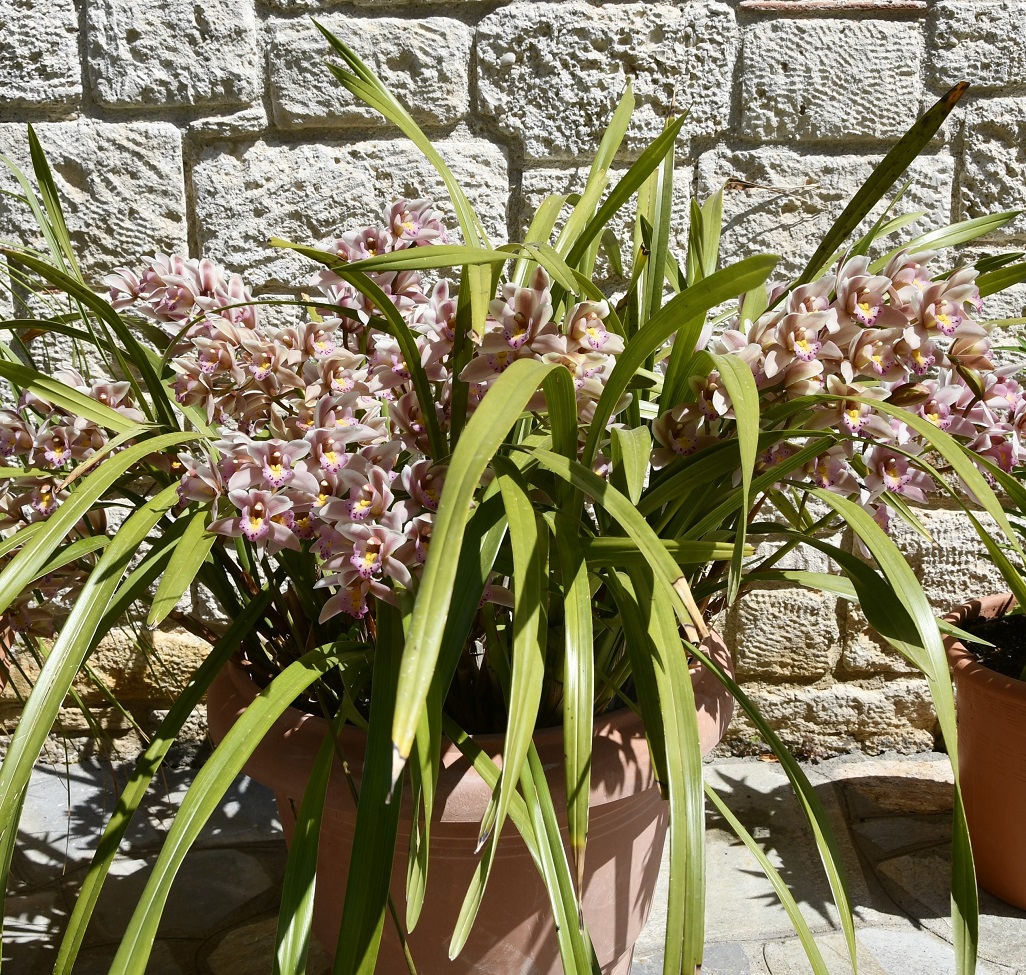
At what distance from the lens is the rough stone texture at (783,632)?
6.41 ft

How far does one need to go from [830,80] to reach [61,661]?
164 centimetres

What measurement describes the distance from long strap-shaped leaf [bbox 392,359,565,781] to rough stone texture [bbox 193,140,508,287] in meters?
1.19

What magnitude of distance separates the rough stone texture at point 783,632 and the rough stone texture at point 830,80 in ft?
2.98

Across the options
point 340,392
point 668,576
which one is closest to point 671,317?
point 668,576

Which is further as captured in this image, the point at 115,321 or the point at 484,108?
the point at 484,108

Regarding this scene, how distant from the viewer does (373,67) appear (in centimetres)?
173

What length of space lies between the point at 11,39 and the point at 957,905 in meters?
1.96

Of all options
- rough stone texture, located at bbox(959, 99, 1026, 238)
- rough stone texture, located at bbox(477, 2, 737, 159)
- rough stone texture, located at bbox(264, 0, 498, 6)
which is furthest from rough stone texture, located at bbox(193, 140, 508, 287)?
rough stone texture, located at bbox(959, 99, 1026, 238)

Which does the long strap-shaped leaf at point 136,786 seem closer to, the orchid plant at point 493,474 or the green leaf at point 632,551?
the orchid plant at point 493,474

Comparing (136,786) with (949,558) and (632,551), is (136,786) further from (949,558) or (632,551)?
(949,558)

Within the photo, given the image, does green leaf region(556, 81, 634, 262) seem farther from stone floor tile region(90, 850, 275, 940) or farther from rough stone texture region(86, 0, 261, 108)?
stone floor tile region(90, 850, 275, 940)

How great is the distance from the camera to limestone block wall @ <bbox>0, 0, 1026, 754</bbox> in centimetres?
172

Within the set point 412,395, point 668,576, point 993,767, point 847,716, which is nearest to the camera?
point 668,576

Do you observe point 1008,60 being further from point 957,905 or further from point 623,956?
point 623,956
